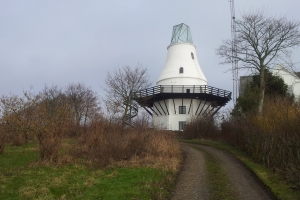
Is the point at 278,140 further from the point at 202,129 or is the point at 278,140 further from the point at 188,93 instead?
the point at 188,93

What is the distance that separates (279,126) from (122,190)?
23.7 feet

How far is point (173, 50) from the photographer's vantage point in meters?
41.7

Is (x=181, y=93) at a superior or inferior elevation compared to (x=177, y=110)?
superior

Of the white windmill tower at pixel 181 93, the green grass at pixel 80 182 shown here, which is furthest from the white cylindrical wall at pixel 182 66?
the green grass at pixel 80 182

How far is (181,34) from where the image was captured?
141ft

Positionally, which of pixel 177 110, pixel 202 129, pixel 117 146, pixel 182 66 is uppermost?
pixel 182 66

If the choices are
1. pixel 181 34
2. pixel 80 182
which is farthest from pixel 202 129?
pixel 80 182

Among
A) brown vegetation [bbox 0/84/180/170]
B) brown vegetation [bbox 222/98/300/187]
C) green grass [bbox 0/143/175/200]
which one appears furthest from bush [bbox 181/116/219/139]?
green grass [bbox 0/143/175/200]

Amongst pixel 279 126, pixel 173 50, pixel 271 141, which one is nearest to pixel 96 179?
pixel 271 141

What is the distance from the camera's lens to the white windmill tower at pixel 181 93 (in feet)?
123

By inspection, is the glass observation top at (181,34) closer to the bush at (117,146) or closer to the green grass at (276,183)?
the bush at (117,146)

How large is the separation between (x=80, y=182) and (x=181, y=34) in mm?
36911

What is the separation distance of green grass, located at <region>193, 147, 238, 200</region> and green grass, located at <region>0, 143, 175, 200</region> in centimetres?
124

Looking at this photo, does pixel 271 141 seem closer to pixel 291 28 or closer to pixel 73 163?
pixel 73 163
